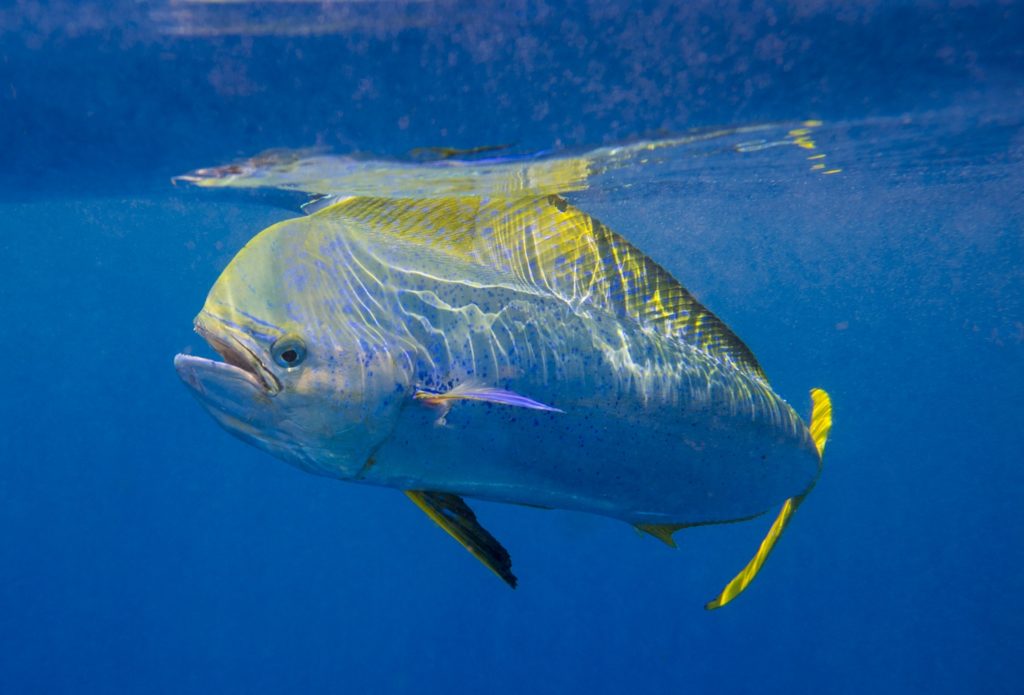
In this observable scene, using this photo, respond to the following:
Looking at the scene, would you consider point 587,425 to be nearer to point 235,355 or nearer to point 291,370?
point 291,370

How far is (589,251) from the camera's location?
243cm

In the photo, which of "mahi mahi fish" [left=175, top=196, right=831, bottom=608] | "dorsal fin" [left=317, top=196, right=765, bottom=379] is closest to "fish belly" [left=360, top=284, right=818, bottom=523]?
"mahi mahi fish" [left=175, top=196, right=831, bottom=608]

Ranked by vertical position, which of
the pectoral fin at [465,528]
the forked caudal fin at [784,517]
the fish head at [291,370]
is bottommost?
the forked caudal fin at [784,517]

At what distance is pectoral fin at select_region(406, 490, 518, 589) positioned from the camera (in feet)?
6.49

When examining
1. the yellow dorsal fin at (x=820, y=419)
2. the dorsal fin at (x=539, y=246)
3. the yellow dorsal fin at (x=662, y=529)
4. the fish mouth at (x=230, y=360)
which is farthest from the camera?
the yellow dorsal fin at (x=820, y=419)

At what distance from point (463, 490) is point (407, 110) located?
4739 millimetres

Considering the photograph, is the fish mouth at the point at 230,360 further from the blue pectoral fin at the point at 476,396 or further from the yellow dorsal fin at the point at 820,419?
the yellow dorsal fin at the point at 820,419

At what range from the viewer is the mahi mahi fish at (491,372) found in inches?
74.9

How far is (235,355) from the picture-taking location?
1.90m

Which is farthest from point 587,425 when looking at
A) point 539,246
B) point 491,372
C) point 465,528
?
point 539,246

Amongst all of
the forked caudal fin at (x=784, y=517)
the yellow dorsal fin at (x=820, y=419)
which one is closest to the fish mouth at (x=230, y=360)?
the forked caudal fin at (x=784, y=517)

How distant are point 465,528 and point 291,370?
74 cm

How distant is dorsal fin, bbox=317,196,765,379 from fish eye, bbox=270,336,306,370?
65cm

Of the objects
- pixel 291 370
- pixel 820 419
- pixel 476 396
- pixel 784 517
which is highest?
pixel 291 370
